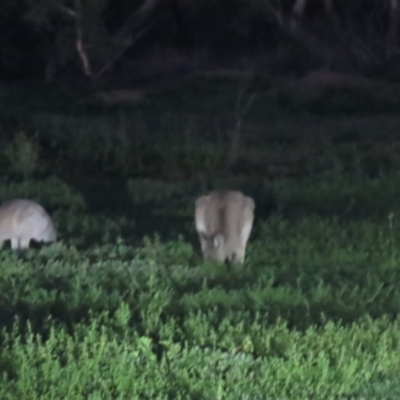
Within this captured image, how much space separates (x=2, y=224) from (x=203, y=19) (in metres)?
29.5

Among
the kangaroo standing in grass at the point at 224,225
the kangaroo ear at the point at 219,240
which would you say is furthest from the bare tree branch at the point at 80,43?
the kangaroo ear at the point at 219,240

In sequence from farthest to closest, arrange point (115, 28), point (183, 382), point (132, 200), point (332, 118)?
1. point (115, 28)
2. point (332, 118)
3. point (132, 200)
4. point (183, 382)

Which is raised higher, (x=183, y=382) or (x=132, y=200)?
(x=183, y=382)

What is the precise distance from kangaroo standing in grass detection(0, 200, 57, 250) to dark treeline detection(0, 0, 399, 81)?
2424cm

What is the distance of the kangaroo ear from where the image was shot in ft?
28.9

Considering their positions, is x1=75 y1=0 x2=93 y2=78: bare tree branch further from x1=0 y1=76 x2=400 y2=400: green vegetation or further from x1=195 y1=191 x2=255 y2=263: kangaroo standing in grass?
x1=195 y1=191 x2=255 y2=263: kangaroo standing in grass

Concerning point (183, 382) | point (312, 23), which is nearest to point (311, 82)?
point (312, 23)

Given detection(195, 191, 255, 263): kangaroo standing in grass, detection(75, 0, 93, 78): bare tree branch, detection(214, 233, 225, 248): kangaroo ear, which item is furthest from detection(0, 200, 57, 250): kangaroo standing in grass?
detection(75, 0, 93, 78): bare tree branch

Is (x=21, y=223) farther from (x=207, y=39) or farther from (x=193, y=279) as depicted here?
(x=207, y=39)

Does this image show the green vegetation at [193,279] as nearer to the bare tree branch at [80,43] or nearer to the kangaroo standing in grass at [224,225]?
the kangaroo standing in grass at [224,225]

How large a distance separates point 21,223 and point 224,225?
1.73 m

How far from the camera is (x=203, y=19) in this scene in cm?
3803

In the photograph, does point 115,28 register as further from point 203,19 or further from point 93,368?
point 93,368

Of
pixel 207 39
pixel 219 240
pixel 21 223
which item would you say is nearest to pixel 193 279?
pixel 219 240
